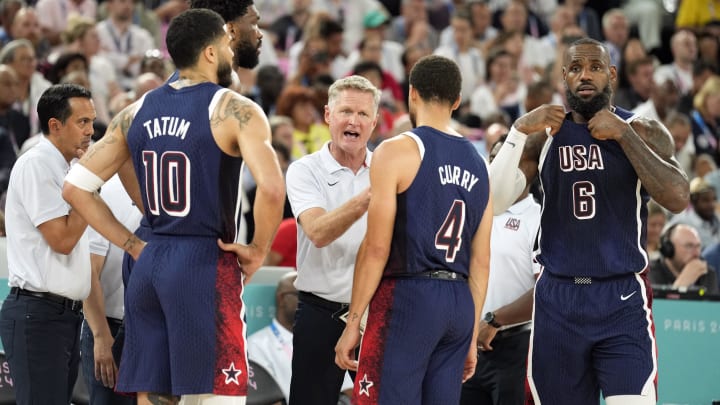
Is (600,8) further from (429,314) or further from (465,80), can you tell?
(429,314)

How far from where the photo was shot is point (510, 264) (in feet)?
24.3

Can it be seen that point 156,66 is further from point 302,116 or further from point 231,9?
point 231,9

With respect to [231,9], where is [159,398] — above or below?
below

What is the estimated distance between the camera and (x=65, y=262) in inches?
257

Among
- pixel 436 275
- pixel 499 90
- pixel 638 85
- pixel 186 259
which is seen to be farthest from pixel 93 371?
pixel 638 85

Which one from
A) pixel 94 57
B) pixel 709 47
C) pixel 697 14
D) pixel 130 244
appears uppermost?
pixel 697 14

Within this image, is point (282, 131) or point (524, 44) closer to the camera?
point (282, 131)

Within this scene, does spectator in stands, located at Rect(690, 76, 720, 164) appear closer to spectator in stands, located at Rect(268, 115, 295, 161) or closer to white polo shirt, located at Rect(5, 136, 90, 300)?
spectator in stands, located at Rect(268, 115, 295, 161)

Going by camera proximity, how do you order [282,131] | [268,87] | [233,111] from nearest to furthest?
[233,111] < [282,131] < [268,87]

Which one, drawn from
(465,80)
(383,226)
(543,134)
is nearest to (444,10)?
(465,80)

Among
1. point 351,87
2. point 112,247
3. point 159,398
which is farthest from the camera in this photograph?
point 112,247

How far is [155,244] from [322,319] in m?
1.38

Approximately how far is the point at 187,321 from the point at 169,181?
647 mm

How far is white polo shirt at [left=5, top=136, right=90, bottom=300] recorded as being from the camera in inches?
253
